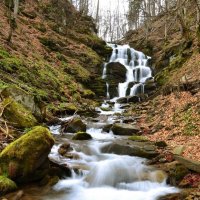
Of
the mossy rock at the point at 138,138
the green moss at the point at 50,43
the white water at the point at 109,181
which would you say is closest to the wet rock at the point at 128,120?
the mossy rock at the point at 138,138

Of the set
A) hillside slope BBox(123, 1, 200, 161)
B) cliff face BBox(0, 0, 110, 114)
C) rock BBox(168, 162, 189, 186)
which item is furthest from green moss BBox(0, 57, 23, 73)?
rock BBox(168, 162, 189, 186)

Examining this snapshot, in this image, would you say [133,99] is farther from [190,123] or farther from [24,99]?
[24,99]

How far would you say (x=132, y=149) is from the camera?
10.1 m

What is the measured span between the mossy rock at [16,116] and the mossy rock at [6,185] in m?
3.60

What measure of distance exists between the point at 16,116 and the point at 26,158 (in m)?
3.84

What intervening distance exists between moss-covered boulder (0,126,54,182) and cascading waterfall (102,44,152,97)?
1615 cm

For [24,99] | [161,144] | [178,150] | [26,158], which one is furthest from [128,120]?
[26,158]

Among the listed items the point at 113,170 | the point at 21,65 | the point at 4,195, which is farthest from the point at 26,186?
the point at 21,65

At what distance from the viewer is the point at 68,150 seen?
9859 mm

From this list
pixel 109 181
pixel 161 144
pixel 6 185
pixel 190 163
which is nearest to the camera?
pixel 6 185

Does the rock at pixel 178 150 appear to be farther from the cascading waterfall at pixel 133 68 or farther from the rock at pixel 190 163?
the cascading waterfall at pixel 133 68

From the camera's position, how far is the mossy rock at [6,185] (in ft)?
21.2

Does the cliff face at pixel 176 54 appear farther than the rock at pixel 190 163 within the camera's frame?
Yes

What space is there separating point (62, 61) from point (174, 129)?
13.9 metres
